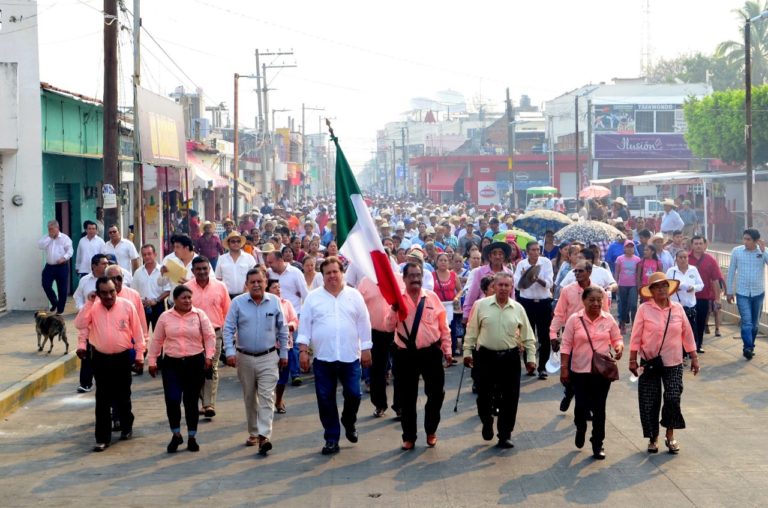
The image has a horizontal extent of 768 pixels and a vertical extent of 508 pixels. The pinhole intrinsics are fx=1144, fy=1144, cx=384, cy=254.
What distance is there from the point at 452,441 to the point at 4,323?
34.5 feet

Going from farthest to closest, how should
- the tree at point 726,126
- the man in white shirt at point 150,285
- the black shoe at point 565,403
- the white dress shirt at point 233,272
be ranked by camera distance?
the tree at point 726,126, the white dress shirt at point 233,272, the man in white shirt at point 150,285, the black shoe at point 565,403

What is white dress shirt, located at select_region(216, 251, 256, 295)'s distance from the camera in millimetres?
14250

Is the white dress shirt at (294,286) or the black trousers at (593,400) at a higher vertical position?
the white dress shirt at (294,286)

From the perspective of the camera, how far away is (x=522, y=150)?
304 ft

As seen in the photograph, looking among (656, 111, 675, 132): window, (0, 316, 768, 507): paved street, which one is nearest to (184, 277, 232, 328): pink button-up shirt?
(0, 316, 768, 507): paved street

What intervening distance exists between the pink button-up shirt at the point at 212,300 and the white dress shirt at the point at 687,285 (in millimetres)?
6092

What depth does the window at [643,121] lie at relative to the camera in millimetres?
71500

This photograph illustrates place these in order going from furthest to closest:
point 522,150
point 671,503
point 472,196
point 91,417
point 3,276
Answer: point 522,150, point 472,196, point 3,276, point 91,417, point 671,503

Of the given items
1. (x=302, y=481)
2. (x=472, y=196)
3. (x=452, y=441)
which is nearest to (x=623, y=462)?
(x=452, y=441)

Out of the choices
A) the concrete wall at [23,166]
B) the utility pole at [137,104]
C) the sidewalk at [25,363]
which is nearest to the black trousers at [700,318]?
the sidewalk at [25,363]

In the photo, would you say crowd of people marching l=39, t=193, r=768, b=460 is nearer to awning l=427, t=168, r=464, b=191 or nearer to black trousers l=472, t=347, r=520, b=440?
black trousers l=472, t=347, r=520, b=440

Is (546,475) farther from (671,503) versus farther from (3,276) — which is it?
(3,276)

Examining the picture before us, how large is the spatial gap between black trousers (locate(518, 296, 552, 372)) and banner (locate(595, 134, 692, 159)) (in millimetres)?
58431

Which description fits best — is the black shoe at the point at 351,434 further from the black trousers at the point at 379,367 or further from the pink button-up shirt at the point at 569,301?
the pink button-up shirt at the point at 569,301
